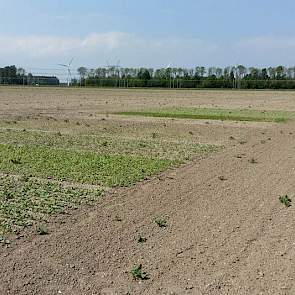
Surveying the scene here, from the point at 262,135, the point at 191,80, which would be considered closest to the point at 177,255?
the point at 262,135

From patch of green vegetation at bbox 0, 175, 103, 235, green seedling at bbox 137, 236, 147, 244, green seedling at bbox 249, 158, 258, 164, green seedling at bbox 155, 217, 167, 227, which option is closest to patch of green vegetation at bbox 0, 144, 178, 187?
patch of green vegetation at bbox 0, 175, 103, 235

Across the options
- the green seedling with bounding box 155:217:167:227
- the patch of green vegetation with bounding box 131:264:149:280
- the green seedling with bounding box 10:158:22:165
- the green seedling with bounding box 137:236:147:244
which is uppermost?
the green seedling with bounding box 10:158:22:165

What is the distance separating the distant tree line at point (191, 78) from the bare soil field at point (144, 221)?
10757 cm

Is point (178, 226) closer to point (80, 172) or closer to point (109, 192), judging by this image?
point (109, 192)

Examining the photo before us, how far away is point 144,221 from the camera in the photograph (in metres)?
7.42

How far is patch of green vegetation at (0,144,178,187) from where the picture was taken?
1041cm

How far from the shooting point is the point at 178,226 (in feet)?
23.7

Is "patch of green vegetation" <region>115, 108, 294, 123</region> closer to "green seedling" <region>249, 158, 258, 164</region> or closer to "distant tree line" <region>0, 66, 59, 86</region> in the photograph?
"green seedling" <region>249, 158, 258, 164</region>

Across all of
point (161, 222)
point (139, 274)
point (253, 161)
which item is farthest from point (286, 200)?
point (253, 161)

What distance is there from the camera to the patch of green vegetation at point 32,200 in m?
7.29

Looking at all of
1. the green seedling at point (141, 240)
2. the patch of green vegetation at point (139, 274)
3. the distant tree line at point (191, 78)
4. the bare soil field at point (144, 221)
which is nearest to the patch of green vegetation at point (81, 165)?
the bare soil field at point (144, 221)

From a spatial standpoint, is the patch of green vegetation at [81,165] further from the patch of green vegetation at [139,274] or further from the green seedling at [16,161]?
the patch of green vegetation at [139,274]

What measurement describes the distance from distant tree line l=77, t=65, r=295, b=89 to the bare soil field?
10757cm

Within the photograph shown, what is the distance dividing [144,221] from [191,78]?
123634 millimetres
